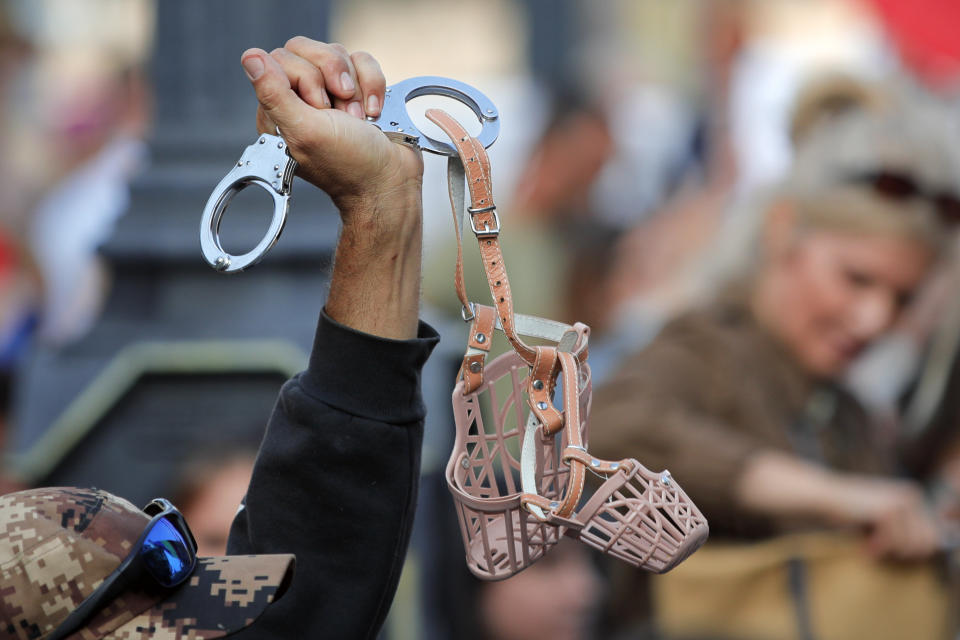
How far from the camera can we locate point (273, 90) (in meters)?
1.52

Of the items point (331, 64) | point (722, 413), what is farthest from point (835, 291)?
point (331, 64)

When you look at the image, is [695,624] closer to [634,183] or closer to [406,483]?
[406,483]

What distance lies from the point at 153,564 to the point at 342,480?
250 mm

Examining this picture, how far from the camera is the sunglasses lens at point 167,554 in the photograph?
1.59m

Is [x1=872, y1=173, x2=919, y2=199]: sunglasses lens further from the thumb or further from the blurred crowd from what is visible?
the thumb

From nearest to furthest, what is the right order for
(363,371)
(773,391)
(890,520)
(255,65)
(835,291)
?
1. (255,65)
2. (363,371)
3. (890,520)
4. (773,391)
5. (835,291)

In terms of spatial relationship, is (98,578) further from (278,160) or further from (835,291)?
(835,291)

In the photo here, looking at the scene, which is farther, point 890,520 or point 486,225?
point 890,520

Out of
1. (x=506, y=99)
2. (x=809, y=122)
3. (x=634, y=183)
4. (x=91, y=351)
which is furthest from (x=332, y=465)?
(x=506, y=99)

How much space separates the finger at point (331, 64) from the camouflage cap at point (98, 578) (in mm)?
537

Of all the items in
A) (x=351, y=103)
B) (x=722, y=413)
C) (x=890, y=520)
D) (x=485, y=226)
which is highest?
(x=351, y=103)

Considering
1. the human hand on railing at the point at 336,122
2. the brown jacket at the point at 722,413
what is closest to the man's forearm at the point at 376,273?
the human hand on railing at the point at 336,122

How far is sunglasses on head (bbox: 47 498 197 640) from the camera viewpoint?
154cm

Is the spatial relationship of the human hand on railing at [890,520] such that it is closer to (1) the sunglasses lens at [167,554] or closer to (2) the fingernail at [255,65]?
(1) the sunglasses lens at [167,554]
